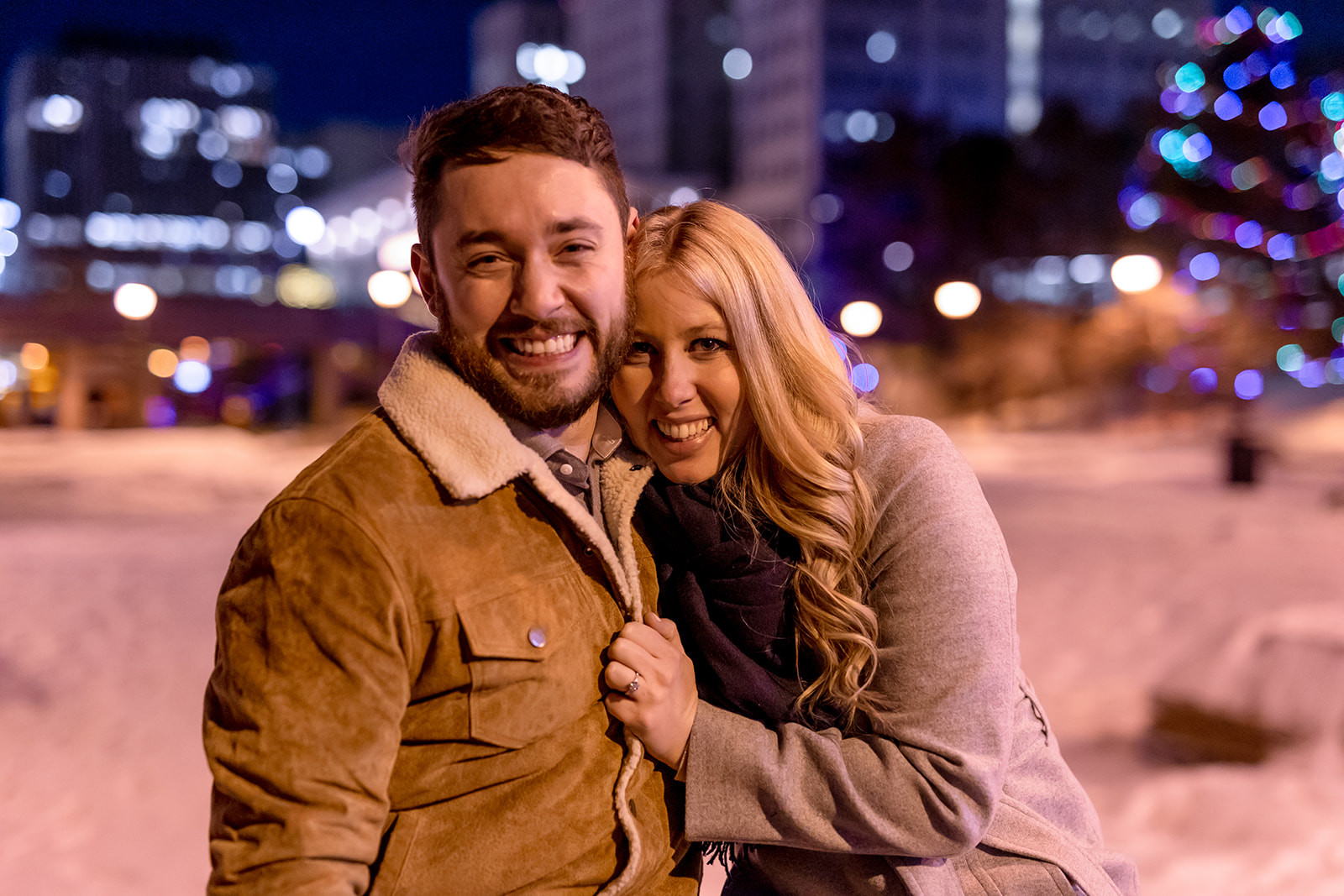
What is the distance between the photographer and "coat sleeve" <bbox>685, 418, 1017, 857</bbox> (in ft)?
6.21

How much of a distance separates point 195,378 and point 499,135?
44.9 meters

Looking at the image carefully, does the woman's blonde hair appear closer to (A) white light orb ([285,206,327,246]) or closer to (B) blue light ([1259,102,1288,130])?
(B) blue light ([1259,102,1288,130])

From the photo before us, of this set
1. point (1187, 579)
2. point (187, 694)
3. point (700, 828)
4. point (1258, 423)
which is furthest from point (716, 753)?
point (1258, 423)

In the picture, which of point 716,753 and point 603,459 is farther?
point 603,459

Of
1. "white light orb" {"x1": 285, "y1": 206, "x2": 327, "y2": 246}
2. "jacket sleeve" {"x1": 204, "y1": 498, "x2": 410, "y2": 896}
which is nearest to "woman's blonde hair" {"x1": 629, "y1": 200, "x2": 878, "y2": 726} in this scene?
"jacket sleeve" {"x1": 204, "y1": 498, "x2": 410, "y2": 896}

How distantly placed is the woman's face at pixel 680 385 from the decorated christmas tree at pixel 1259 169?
16.8m

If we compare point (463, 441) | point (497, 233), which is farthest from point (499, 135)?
point (463, 441)

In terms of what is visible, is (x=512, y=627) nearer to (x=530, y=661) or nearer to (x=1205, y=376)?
(x=530, y=661)

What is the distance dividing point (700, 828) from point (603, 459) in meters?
0.83

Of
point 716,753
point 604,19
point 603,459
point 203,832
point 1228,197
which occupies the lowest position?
point 203,832

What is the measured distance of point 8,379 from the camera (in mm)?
38688

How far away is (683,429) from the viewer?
2238 millimetres

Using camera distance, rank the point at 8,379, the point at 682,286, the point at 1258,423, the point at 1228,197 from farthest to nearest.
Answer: the point at 8,379 → the point at 1258,423 → the point at 1228,197 → the point at 682,286

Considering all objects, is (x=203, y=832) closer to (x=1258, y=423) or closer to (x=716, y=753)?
(x=716, y=753)
